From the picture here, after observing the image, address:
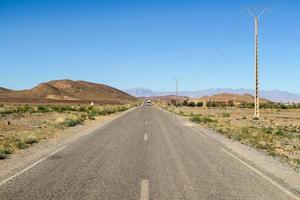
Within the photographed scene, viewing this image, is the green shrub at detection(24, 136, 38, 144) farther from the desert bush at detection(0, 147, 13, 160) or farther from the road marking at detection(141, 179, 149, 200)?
the road marking at detection(141, 179, 149, 200)

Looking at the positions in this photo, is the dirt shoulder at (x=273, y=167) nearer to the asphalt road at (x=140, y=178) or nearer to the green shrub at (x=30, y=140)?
the asphalt road at (x=140, y=178)

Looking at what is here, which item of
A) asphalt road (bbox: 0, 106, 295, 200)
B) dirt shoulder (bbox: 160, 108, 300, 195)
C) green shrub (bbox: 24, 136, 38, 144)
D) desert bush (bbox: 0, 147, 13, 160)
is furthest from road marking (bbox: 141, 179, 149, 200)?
green shrub (bbox: 24, 136, 38, 144)

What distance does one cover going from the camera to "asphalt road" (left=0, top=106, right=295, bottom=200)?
8.53 meters

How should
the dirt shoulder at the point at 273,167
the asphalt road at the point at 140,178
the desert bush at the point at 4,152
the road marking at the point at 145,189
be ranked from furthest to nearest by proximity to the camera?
the desert bush at the point at 4,152 → the dirt shoulder at the point at 273,167 → the asphalt road at the point at 140,178 → the road marking at the point at 145,189

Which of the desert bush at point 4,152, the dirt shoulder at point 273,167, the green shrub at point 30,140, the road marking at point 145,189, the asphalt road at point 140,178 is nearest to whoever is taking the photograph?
the road marking at point 145,189

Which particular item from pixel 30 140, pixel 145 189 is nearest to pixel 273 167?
pixel 145 189

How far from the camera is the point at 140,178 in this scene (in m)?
10.2

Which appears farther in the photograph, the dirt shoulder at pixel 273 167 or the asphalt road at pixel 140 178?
the dirt shoulder at pixel 273 167

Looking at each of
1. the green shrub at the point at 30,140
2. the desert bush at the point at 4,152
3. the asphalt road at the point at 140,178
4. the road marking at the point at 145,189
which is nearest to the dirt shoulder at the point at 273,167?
the asphalt road at the point at 140,178

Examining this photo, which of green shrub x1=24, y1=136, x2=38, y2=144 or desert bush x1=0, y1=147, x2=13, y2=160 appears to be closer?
desert bush x1=0, y1=147, x2=13, y2=160

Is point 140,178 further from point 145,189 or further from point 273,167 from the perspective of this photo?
point 273,167

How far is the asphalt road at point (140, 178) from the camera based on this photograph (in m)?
8.53

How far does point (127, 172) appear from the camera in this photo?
10977 mm

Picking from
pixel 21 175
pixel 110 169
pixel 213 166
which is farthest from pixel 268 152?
pixel 21 175
